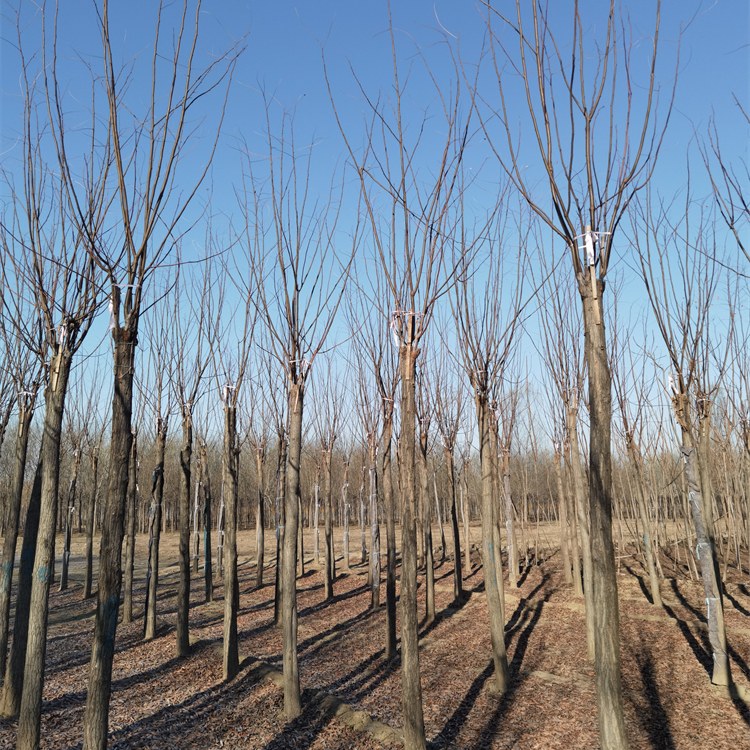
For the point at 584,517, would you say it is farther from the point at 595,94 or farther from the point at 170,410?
the point at 170,410

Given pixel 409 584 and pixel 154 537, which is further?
pixel 154 537

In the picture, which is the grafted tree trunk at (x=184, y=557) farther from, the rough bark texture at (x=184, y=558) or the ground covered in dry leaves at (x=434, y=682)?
the ground covered in dry leaves at (x=434, y=682)

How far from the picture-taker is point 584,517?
7535 millimetres

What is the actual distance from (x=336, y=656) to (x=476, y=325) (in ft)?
15.9

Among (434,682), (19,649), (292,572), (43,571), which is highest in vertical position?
(43,571)

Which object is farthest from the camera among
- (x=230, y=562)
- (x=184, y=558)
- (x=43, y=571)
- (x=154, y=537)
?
(x=154, y=537)

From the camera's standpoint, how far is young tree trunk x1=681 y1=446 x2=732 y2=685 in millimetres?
5723

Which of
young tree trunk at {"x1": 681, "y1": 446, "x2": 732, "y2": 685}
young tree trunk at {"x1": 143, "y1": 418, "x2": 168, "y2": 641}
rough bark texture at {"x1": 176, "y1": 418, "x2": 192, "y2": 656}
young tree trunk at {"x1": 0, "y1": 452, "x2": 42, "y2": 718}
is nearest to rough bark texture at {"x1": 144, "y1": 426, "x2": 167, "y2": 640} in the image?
young tree trunk at {"x1": 143, "y1": 418, "x2": 168, "y2": 641}

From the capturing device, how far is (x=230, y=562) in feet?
22.7

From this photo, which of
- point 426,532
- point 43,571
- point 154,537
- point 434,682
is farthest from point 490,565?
point 154,537

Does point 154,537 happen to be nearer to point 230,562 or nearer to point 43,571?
point 230,562

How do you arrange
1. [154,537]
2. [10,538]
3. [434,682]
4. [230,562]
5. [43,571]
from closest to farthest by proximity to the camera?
[43,571] → [10,538] → [434,682] → [230,562] → [154,537]

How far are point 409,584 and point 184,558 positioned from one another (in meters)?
4.25

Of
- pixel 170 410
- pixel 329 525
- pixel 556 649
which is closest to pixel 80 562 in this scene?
pixel 329 525
